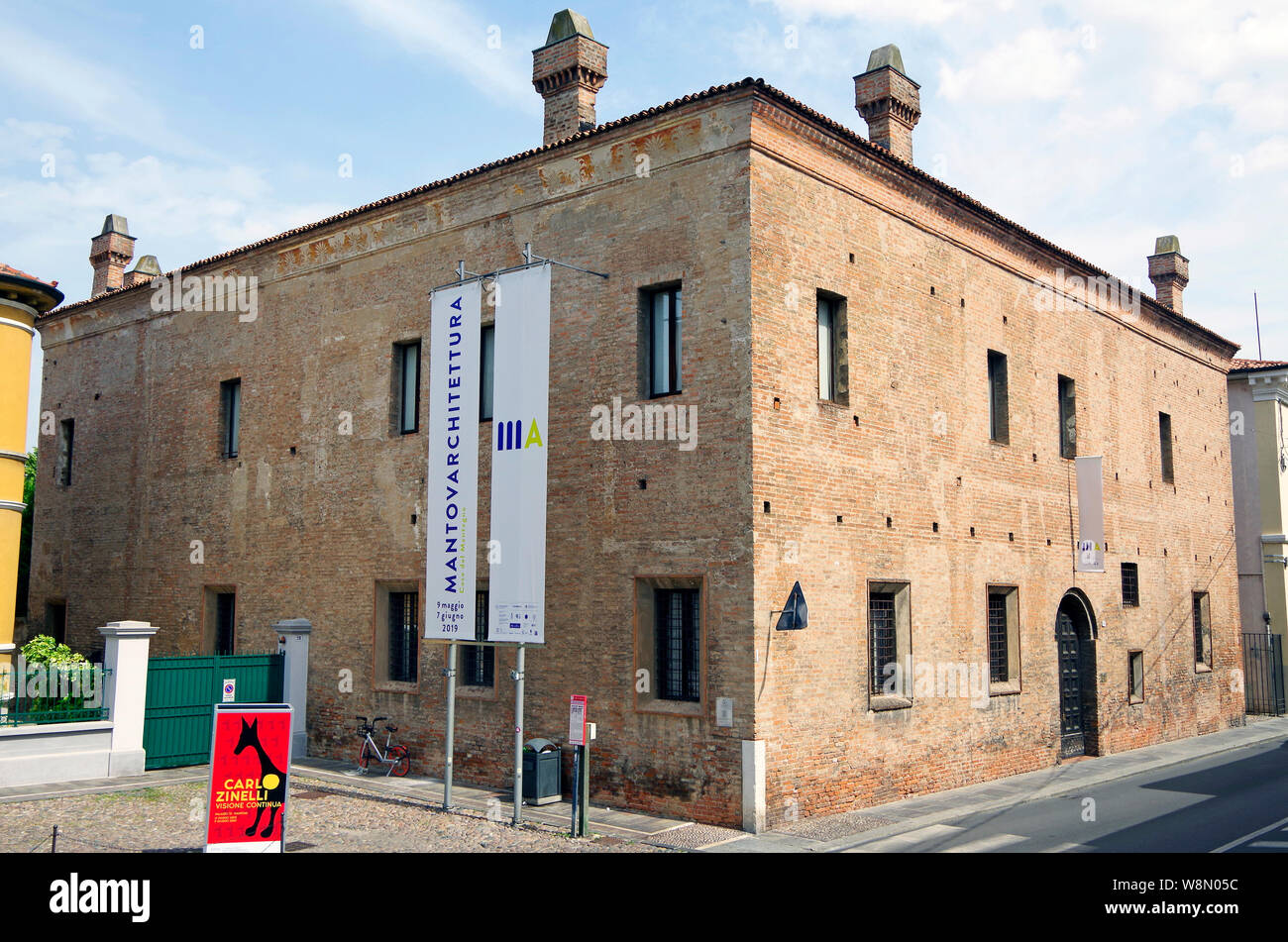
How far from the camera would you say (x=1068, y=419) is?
2141 centimetres

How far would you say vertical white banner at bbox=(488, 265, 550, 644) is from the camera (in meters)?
14.2

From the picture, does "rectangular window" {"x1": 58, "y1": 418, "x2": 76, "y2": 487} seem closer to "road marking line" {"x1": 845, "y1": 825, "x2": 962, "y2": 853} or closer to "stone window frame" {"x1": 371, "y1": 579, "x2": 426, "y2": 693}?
"stone window frame" {"x1": 371, "y1": 579, "x2": 426, "y2": 693}

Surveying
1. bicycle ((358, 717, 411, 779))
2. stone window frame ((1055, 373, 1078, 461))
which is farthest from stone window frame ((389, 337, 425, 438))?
stone window frame ((1055, 373, 1078, 461))

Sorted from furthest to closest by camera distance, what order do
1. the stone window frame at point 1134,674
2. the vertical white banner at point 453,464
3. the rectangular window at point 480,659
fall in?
the stone window frame at point 1134,674, the rectangular window at point 480,659, the vertical white banner at point 453,464

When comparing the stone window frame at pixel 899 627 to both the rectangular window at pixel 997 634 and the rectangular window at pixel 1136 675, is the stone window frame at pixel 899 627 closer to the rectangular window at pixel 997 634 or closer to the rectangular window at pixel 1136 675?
the rectangular window at pixel 997 634

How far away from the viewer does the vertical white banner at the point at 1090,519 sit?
2073cm

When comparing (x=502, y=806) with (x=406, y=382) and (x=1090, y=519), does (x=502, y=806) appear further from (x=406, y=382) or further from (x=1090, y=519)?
(x=1090, y=519)

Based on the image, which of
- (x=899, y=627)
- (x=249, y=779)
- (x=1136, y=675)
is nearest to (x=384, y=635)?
(x=249, y=779)

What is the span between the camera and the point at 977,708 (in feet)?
57.8

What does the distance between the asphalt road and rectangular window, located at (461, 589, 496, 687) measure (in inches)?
267

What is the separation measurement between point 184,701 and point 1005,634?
14.2 m

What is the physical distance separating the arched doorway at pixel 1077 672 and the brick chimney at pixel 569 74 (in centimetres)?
1268

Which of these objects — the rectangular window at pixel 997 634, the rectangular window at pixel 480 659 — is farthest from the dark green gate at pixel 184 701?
the rectangular window at pixel 997 634
